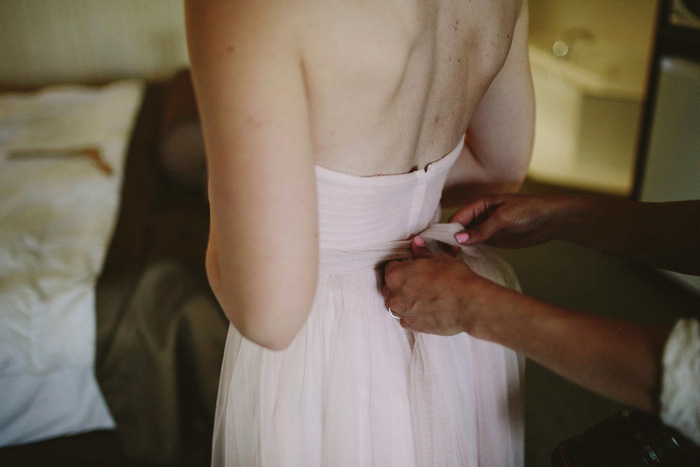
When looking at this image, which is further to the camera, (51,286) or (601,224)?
(51,286)

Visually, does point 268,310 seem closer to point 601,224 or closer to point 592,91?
point 601,224

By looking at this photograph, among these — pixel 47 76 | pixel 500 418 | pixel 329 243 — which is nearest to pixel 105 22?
pixel 47 76

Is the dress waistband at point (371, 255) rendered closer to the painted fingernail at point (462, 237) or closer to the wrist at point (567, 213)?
the painted fingernail at point (462, 237)

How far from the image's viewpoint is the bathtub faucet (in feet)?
9.65

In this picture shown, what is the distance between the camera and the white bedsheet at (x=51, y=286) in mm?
1201

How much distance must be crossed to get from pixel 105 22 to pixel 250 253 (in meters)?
3.60

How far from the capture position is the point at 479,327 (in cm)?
56

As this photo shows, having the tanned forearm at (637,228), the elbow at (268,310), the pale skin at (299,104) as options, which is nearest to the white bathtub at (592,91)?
the tanned forearm at (637,228)

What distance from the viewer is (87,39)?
3.29 meters

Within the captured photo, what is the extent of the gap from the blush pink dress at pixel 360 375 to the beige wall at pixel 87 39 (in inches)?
128

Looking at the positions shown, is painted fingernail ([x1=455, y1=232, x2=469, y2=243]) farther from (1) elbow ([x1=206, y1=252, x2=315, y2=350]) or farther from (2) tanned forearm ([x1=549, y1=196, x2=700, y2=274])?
(1) elbow ([x1=206, y1=252, x2=315, y2=350])

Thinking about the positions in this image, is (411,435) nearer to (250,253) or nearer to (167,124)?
(250,253)

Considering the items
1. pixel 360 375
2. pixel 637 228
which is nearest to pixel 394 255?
pixel 360 375

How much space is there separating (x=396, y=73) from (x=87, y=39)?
3599mm
